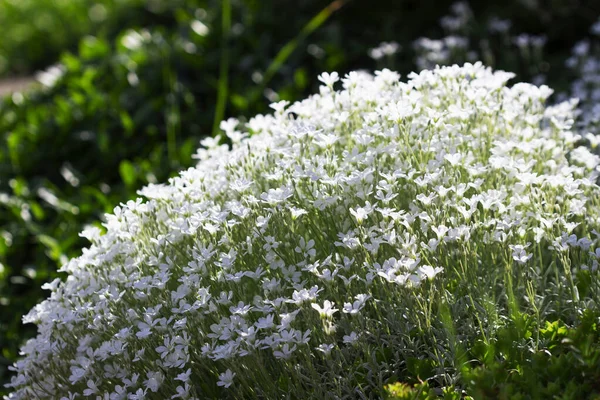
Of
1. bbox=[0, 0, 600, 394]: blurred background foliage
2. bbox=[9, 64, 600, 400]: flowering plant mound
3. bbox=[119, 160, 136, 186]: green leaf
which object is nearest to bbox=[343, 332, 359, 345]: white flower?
bbox=[9, 64, 600, 400]: flowering plant mound

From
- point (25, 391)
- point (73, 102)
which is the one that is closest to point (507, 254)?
point (25, 391)

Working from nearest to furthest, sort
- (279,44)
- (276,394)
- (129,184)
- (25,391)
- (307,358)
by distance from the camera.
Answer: (307,358)
(276,394)
(25,391)
(129,184)
(279,44)

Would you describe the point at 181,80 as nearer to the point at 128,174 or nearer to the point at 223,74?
the point at 223,74

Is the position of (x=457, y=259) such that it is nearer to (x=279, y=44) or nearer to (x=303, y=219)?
(x=303, y=219)

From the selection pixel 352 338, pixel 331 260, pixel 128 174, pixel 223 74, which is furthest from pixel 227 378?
pixel 223 74

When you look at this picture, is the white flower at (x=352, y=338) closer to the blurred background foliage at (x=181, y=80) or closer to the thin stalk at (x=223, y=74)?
the blurred background foliage at (x=181, y=80)

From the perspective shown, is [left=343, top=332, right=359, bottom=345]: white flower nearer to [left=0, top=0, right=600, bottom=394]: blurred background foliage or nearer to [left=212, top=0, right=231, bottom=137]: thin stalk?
[left=0, top=0, right=600, bottom=394]: blurred background foliage
